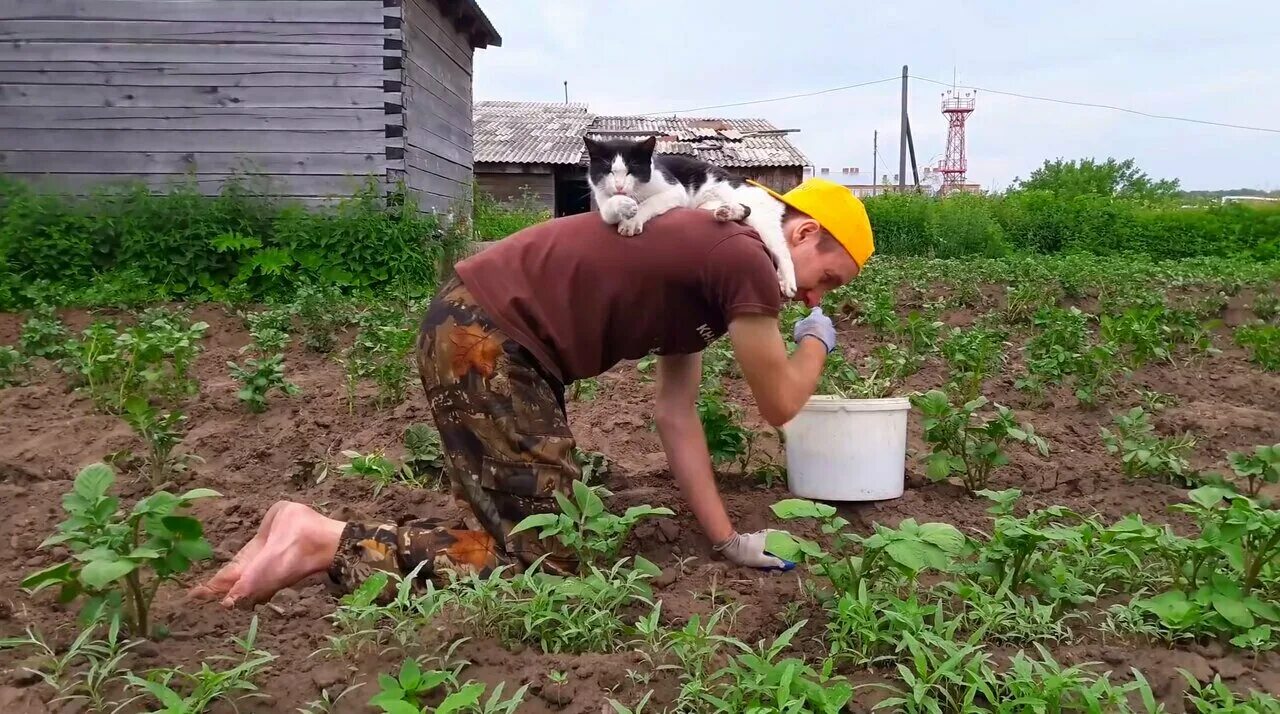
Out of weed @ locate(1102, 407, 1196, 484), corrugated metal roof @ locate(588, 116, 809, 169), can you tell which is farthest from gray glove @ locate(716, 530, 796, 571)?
corrugated metal roof @ locate(588, 116, 809, 169)

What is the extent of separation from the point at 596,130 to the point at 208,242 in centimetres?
1339

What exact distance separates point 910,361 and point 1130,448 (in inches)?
56.0

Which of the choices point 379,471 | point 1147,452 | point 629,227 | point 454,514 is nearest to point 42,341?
point 379,471

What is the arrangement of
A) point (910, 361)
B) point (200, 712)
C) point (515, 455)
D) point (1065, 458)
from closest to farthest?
point (200, 712) < point (515, 455) < point (1065, 458) < point (910, 361)

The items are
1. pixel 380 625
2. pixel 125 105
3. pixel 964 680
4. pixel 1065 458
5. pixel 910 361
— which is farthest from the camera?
pixel 125 105

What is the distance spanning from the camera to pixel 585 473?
9.64 feet

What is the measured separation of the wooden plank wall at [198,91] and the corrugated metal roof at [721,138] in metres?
7.91

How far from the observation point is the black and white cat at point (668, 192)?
2.35 m

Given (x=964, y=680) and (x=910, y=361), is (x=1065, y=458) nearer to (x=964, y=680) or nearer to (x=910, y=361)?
(x=910, y=361)

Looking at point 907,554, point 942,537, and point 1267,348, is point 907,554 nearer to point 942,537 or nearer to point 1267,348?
point 942,537

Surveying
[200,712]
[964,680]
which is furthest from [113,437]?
[964,680]

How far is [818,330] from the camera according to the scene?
8.09ft

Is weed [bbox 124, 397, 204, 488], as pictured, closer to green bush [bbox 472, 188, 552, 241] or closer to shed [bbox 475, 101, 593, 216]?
green bush [bbox 472, 188, 552, 241]

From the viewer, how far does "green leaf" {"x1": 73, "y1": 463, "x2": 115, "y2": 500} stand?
1698 millimetres
